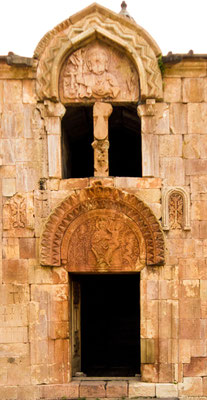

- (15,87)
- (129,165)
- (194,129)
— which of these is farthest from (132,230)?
(129,165)

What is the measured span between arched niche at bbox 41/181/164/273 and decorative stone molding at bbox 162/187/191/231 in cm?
29

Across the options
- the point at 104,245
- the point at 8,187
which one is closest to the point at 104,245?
the point at 104,245

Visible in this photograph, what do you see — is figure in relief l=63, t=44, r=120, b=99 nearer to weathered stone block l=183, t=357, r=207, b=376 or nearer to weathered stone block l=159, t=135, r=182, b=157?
weathered stone block l=159, t=135, r=182, b=157

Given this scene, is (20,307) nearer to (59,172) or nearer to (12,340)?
(12,340)

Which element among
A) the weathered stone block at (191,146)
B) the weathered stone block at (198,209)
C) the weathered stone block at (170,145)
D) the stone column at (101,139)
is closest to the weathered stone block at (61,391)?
the weathered stone block at (198,209)

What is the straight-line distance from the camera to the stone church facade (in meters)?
7.77

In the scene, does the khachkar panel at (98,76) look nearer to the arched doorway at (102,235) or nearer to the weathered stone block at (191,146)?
the weathered stone block at (191,146)

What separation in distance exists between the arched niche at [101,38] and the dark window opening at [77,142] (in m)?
1.00

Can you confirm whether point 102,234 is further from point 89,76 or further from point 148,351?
point 89,76

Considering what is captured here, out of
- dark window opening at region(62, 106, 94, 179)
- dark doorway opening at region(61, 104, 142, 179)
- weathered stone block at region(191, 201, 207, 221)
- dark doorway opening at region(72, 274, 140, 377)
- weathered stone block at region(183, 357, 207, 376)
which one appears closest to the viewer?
weathered stone block at region(183, 357, 207, 376)

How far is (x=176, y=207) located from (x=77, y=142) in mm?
4051

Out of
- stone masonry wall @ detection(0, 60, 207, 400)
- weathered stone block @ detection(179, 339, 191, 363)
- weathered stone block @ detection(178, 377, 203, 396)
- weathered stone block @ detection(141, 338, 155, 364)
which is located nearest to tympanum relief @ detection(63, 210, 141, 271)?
stone masonry wall @ detection(0, 60, 207, 400)

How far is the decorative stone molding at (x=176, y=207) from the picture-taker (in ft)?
25.8

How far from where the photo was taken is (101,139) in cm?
796
